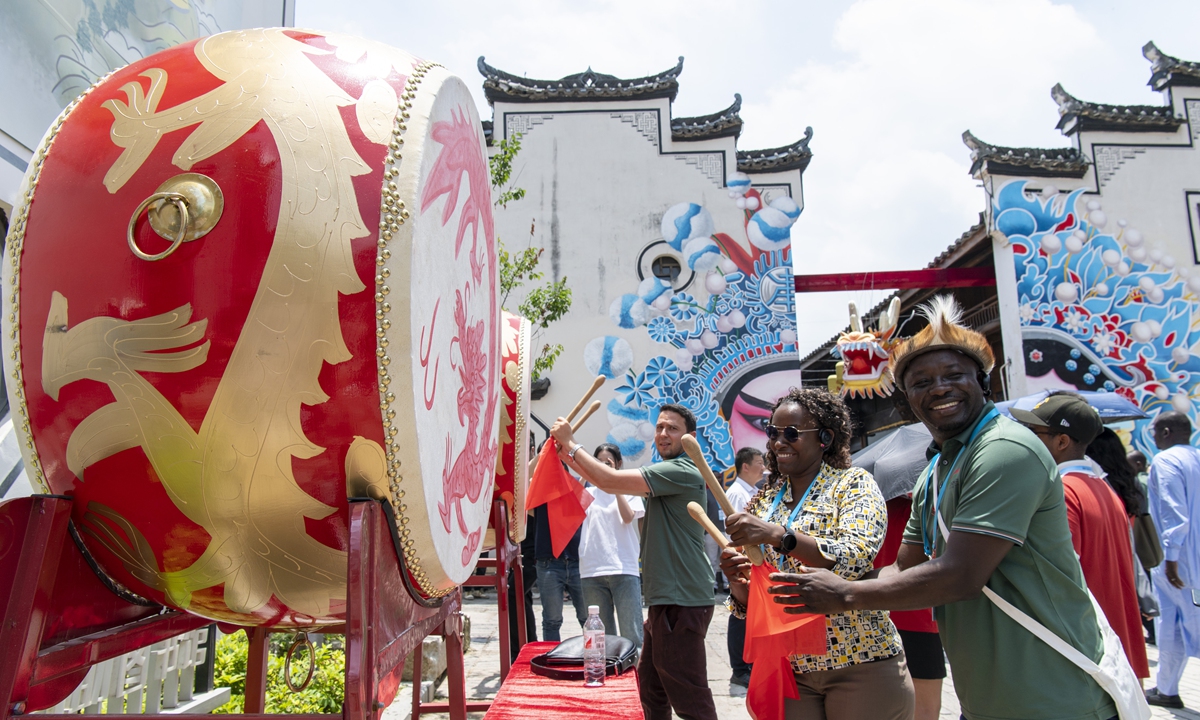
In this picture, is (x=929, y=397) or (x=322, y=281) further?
(x=929, y=397)

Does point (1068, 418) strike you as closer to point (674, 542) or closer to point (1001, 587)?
point (1001, 587)

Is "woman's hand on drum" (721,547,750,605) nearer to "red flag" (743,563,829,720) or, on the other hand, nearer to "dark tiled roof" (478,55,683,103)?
"red flag" (743,563,829,720)

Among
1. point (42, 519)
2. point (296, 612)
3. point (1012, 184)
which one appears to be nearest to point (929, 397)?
point (296, 612)

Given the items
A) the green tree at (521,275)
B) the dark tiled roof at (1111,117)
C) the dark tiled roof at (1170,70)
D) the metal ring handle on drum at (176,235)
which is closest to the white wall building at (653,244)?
the green tree at (521,275)

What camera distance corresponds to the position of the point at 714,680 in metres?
4.96

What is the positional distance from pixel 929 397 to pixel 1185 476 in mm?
3739

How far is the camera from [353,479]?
1.27m

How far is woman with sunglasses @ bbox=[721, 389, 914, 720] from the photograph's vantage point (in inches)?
75.7

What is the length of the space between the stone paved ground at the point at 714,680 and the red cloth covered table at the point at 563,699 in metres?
1.49

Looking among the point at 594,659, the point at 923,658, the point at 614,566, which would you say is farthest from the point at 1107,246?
the point at 594,659

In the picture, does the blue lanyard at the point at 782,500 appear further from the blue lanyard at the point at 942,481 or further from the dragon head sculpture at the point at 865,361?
the dragon head sculpture at the point at 865,361

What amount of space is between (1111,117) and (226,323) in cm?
1255

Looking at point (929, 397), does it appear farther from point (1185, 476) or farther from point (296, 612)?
point (1185, 476)

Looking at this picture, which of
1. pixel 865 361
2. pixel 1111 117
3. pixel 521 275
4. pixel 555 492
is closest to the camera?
pixel 555 492
